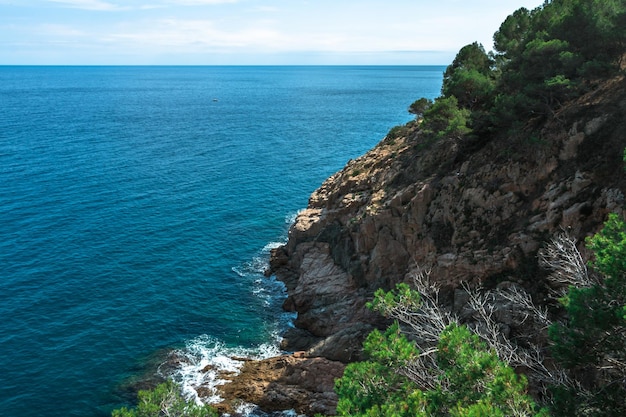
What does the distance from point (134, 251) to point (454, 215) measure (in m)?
38.7

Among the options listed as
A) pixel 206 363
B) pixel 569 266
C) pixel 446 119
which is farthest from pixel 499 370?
pixel 446 119

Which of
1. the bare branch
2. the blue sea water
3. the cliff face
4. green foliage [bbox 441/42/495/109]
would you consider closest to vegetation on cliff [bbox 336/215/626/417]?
the bare branch

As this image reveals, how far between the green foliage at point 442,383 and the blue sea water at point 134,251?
23210 millimetres

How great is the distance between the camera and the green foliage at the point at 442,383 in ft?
47.5

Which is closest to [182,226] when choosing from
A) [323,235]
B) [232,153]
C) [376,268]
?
[323,235]

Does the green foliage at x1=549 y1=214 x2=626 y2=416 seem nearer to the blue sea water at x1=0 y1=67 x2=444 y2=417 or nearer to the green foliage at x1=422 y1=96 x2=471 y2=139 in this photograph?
the green foliage at x1=422 y1=96 x2=471 y2=139

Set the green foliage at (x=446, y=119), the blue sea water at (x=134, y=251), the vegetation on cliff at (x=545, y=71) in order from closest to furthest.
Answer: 1. the vegetation on cliff at (x=545, y=71)
2. the blue sea water at (x=134, y=251)
3. the green foliage at (x=446, y=119)

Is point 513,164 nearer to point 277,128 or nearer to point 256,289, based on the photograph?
point 256,289

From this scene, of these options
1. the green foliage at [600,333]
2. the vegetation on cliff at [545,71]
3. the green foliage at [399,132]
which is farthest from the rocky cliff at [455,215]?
the green foliage at [600,333]

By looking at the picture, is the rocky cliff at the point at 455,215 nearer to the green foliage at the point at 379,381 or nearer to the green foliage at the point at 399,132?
the green foliage at the point at 399,132

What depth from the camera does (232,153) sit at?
101375 millimetres

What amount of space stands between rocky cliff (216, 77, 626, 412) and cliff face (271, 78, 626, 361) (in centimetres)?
9

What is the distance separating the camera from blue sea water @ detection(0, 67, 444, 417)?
126 ft

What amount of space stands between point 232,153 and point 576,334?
91.0 metres
